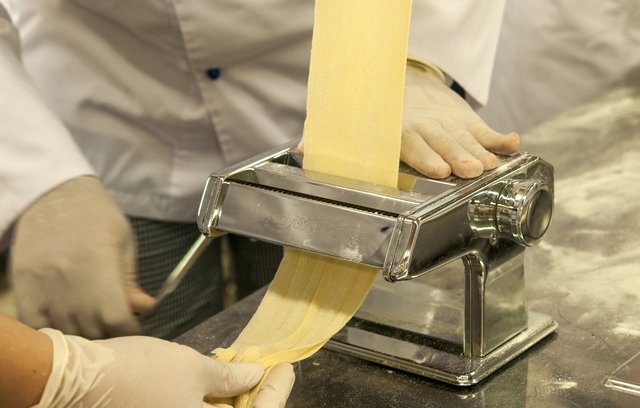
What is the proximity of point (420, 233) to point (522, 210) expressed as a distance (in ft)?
0.44

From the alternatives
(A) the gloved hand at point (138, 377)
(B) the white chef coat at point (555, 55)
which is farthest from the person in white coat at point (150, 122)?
(B) the white chef coat at point (555, 55)

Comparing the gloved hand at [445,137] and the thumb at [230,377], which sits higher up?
the gloved hand at [445,137]

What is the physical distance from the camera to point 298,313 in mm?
1064

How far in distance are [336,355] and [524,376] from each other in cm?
21

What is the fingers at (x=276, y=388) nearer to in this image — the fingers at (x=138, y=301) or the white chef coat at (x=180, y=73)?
the fingers at (x=138, y=301)

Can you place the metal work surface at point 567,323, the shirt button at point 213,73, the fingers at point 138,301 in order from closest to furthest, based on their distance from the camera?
1. the metal work surface at point 567,323
2. the fingers at point 138,301
3. the shirt button at point 213,73

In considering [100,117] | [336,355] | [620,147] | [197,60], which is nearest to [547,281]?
[336,355]

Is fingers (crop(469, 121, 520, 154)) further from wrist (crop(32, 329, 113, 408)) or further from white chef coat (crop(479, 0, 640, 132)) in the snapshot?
white chef coat (crop(479, 0, 640, 132))

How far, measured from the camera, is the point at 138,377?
36.0 inches

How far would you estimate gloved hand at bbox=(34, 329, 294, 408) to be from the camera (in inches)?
35.0

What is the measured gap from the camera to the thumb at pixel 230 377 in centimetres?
95

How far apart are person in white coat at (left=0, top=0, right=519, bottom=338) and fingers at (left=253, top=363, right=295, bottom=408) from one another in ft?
0.70

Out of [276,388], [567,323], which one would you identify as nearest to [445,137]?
[567,323]

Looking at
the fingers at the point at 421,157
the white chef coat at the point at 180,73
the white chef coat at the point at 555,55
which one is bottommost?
the fingers at the point at 421,157
